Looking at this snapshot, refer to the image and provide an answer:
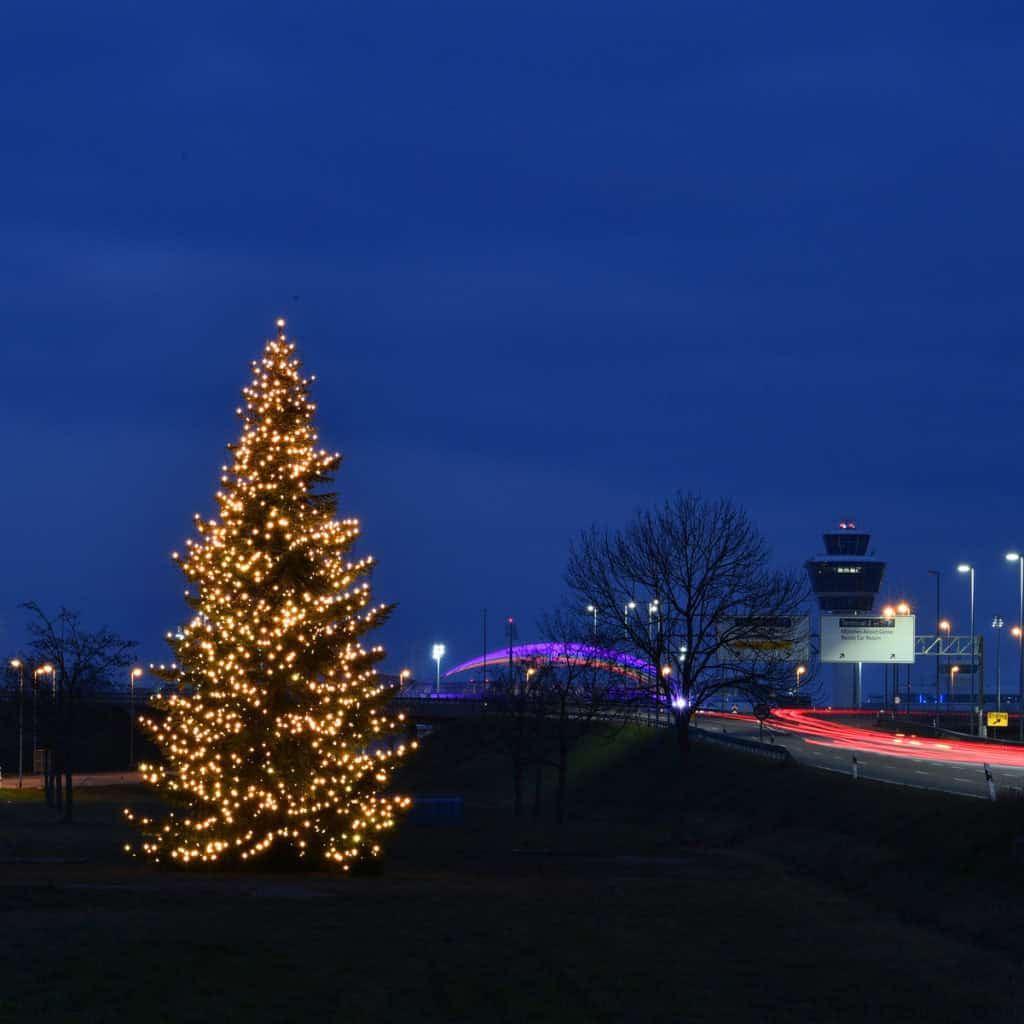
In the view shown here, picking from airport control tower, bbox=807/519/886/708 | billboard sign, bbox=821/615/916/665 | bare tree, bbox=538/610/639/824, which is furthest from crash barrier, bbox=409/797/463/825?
airport control tower, bbox=807/519/886/708

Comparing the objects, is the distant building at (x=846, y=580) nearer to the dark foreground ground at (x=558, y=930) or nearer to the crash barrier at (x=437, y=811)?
the crash barrier at (x=437, y=811)

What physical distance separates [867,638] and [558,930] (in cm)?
9550

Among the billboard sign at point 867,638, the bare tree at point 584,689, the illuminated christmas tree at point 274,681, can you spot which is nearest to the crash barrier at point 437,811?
the bare tree at point 584,689

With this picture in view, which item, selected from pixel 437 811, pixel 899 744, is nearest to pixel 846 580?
pixel 899 744

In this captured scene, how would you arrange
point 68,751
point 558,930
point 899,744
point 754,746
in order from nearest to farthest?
1. point 558,930
2. point 68,751
3. point 754,746
4. point 899,744

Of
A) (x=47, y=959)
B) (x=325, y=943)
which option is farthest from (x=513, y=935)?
(x=47, y=959)

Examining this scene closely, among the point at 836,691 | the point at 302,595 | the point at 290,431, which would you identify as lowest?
the point at 836,691

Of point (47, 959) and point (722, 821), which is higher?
point (47, 959)

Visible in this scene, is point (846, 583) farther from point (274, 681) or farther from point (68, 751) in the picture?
point (274, 681)

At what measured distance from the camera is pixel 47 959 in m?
16.8

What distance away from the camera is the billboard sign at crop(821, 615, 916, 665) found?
371ft

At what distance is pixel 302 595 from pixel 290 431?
10.5 feet

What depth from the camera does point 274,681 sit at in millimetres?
30109

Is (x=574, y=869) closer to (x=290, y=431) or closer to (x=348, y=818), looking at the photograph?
(x=348, y=818)
